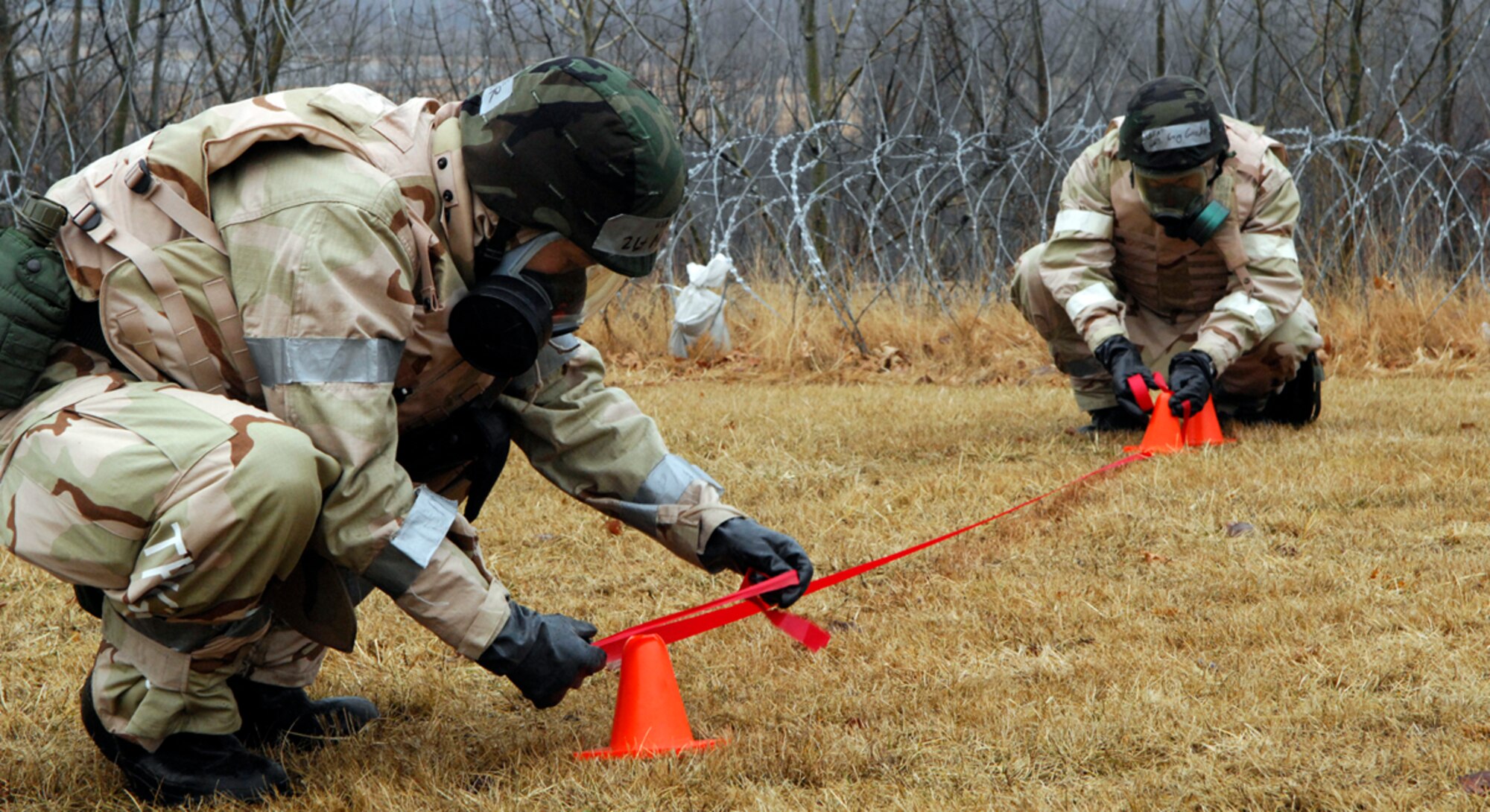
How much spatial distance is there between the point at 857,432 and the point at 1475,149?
4.92 m

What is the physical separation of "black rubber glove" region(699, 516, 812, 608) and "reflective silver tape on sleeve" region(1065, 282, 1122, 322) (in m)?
3.28

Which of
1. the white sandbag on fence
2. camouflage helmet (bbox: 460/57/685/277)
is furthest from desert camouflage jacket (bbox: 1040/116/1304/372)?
the white sandbag on fence

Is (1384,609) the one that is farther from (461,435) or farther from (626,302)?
(626,302)

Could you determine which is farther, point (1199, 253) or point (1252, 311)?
point (1199, 253)

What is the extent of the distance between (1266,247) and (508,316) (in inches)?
166

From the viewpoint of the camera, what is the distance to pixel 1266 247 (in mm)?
5660

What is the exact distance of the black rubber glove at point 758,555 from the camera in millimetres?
2617

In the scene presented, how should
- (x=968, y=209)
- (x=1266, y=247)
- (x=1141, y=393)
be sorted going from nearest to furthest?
(x=1141, y=393) → (x=1266, y=247) → (x=968, y=209)

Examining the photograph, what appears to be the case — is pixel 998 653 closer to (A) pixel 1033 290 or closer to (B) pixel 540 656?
(B) pixel 540 656

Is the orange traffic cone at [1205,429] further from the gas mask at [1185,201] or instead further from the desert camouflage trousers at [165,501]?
the desert camouflage trousers at [165,501]

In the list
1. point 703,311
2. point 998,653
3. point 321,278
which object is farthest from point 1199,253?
point 321,278

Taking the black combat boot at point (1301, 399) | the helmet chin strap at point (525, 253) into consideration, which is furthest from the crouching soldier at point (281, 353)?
the black combat boot at point (1301, 399)

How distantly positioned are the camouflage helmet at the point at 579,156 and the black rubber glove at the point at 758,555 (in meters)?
0.59

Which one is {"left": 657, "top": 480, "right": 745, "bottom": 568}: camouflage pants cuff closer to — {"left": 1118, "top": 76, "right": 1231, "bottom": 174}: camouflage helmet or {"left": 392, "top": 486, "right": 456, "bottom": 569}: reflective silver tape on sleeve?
{"left": 392, "top": 486, "right": 456, "bottom": 569}: reflective silver tape on sleeve
